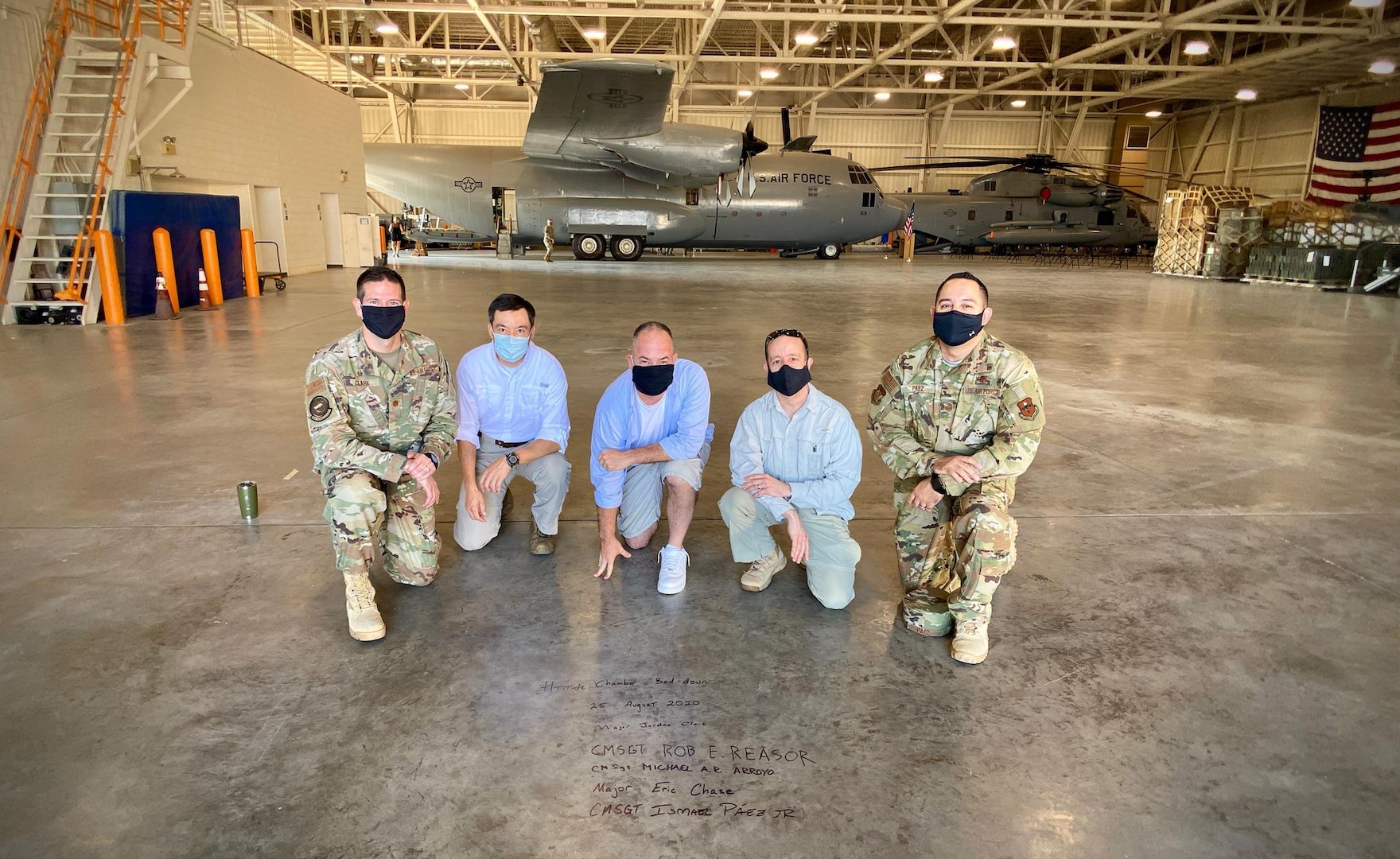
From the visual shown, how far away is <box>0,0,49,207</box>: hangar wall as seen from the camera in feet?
32.8

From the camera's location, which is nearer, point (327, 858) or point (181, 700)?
point (327, 858)

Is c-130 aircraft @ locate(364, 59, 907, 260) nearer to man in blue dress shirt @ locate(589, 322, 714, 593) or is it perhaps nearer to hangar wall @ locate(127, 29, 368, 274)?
hangar wall @ locate(127, 29, 368, 274)

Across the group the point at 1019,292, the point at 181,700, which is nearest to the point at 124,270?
the point at 181,700

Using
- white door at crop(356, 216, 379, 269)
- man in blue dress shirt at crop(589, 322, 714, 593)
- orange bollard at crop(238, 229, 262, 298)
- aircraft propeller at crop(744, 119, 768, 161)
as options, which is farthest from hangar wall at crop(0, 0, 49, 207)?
aircraft propeller at crop(744, 119, 768, 161)

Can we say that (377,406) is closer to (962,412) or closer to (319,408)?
(319,408)

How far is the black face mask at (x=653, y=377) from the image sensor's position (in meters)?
3.19

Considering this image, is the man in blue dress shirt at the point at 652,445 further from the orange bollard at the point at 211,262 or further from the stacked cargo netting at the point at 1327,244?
the stacked cargo netting at the point at 1327,244

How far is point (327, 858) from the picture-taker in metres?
1.78

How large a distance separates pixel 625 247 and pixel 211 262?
1264 centimetres

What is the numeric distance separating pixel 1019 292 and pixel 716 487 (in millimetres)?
13422

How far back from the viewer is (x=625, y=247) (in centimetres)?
2294

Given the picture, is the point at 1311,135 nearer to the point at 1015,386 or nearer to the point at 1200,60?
the point at 1200,60

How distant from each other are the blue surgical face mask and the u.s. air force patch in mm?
743

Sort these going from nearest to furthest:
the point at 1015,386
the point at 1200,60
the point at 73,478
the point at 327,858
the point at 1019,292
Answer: the point at 327,858, the point at 1015,386, the point at 73,478, the point at 1019,292, the point at 1200,60
